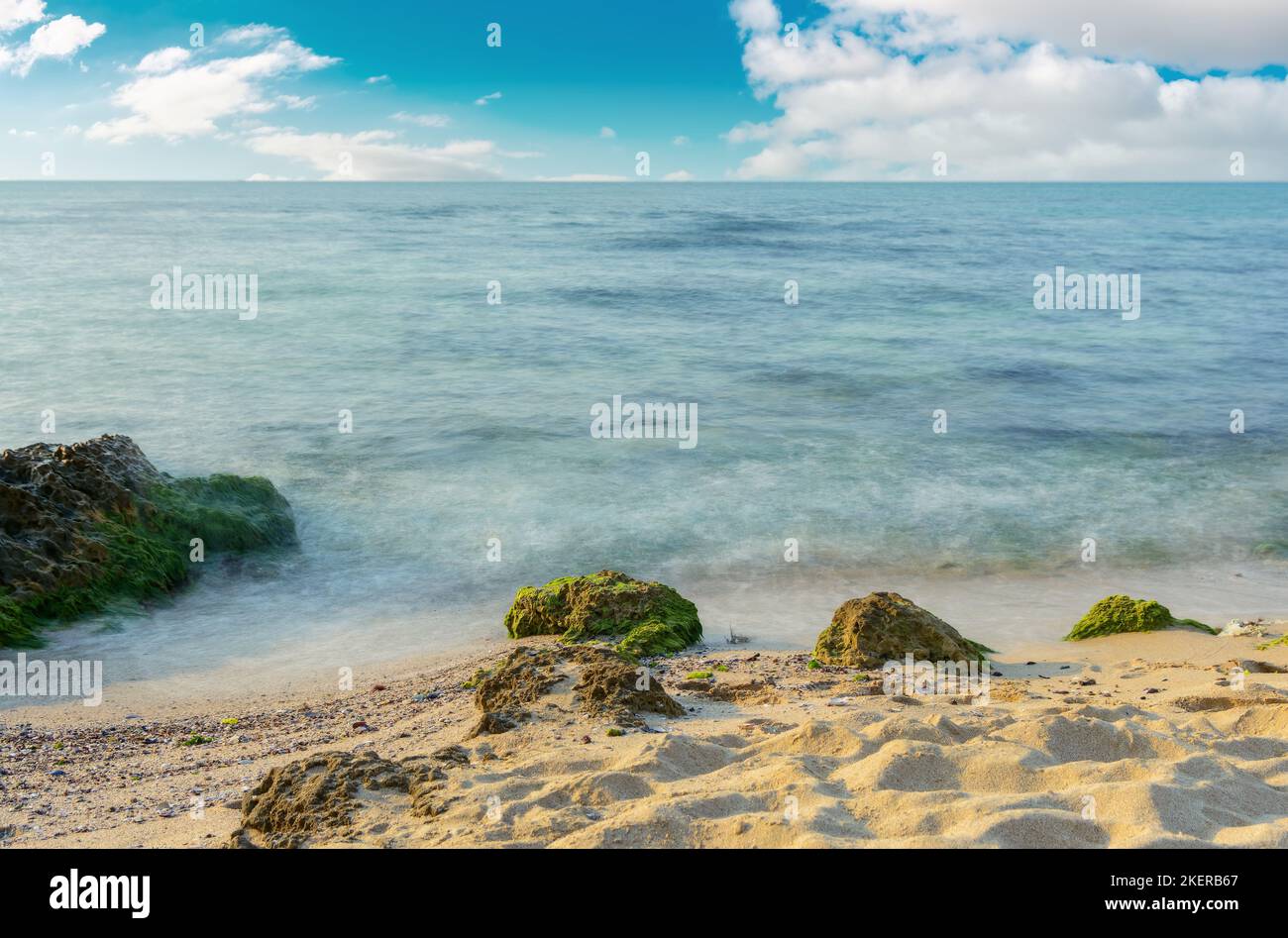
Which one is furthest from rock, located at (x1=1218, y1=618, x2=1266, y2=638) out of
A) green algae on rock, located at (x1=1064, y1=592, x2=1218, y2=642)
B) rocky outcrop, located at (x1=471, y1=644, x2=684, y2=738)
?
rocky outcrop, located at (x1=471, y1=644, x2=684, y2=738)

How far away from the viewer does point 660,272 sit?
1526 inches

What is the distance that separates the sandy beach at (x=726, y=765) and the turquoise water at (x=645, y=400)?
96.6 inches

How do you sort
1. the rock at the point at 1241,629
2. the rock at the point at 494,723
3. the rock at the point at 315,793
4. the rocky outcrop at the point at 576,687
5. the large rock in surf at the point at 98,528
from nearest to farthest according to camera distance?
the rock at the point at 315,793 → the rock at the point at 494,723 → the rocky outcrop at the point at 576,687 → the rock at the point at 1241,629 → the large rock in surf at the point at 98,528

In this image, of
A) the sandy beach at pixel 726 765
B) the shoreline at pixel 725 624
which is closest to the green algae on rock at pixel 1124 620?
the shoreline at pixel 725 624

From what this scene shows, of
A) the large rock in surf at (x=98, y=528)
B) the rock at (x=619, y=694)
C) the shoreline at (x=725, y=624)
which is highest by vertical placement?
the large rock in surf at (x=98, y=528)

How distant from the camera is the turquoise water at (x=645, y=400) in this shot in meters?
11.1

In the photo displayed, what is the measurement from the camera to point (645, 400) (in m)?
19.3

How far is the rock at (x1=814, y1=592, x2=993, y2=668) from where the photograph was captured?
7383mm

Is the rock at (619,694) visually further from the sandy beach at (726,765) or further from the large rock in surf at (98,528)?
the large rock in surf at (98,528)

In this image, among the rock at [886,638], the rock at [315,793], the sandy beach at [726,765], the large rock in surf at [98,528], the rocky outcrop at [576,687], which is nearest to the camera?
the sandy beach at [726,765]

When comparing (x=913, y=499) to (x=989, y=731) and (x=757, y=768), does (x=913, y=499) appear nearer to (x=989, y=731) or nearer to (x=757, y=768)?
(x=989, y=731)

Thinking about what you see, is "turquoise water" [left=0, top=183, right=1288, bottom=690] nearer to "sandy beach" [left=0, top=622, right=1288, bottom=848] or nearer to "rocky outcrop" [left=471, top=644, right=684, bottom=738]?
"sandy beach" [left=0, top=622, right=1288, bottom=848]
